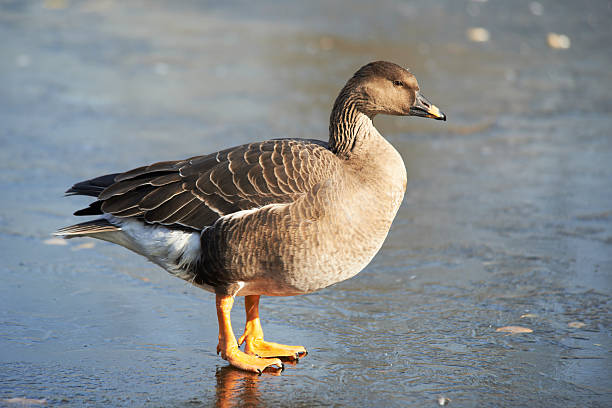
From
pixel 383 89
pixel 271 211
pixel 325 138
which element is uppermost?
pixel 325 138

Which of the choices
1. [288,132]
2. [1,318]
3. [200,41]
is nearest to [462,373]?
[1,318]

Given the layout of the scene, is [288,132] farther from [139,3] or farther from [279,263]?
[139,3]

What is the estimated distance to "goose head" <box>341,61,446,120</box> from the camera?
193 inches

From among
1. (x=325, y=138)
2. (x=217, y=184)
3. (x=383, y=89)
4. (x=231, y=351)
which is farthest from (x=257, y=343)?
(x=325, y=138)

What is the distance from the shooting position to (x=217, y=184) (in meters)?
4.72

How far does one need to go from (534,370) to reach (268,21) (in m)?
10.9

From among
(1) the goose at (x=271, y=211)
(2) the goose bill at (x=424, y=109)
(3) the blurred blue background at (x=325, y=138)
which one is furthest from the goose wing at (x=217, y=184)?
(3) the blurred blue background at (x=325, y=138)

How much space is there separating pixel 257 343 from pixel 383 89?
6.14 feet

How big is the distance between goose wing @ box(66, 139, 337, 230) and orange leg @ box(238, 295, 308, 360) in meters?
0.72

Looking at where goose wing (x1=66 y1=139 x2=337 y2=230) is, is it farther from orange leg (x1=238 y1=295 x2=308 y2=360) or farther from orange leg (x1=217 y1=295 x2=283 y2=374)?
orange leg (x1=238 y1=295 x2=308 y2=360)

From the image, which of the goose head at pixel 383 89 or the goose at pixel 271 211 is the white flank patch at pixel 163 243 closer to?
the goose at pixel 271 211

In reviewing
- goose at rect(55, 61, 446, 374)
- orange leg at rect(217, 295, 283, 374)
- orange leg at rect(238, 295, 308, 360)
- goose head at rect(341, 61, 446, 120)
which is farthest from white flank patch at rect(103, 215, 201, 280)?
goose head at rect(341, 61, 446, 120)

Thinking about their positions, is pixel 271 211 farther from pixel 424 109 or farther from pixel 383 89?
pixel 424 109

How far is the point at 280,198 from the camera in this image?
4.54m
